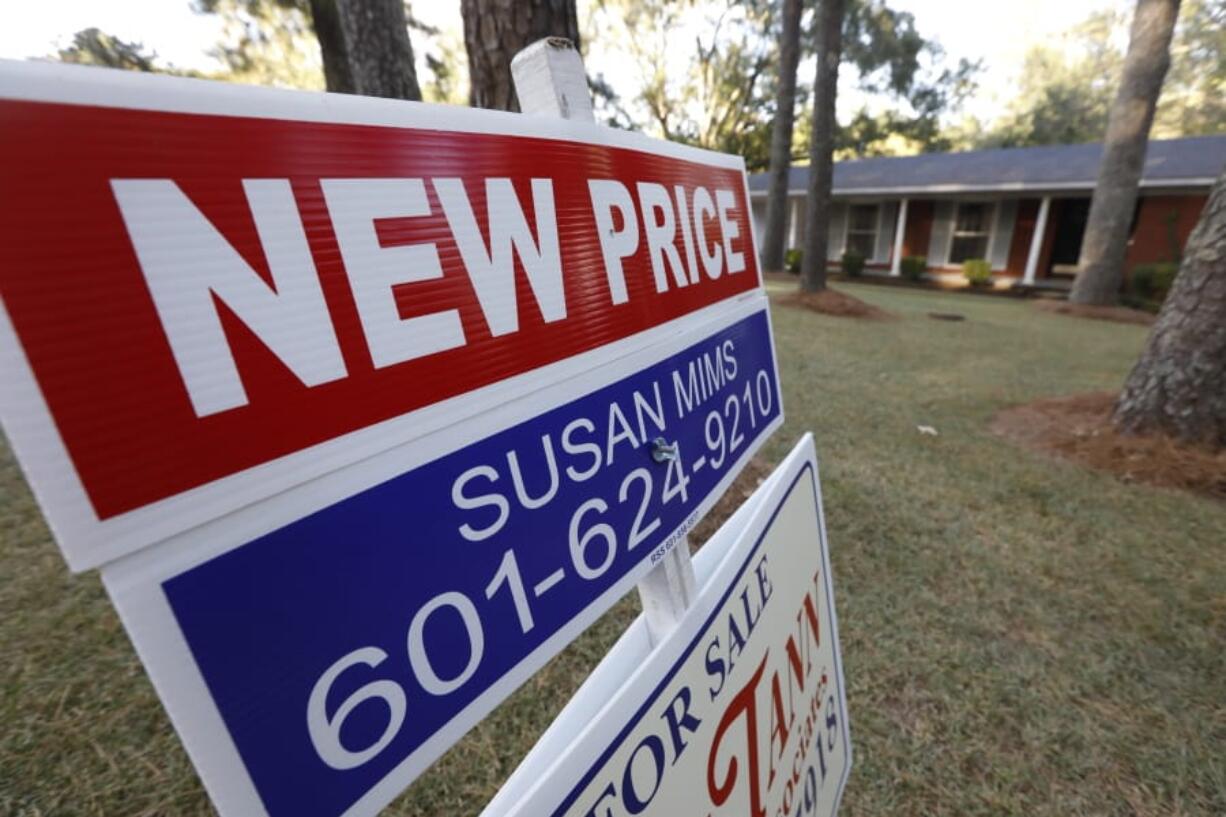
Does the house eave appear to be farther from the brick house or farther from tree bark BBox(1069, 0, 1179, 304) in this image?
tree bark BBox(1069, 0, 1179, 304)

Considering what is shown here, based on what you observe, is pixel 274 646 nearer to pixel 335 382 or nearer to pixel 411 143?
pixel 335 382

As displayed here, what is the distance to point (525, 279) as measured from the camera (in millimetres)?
701

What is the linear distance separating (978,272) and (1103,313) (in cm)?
569

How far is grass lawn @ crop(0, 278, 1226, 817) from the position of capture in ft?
5.64

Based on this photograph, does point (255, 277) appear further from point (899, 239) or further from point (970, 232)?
point (970, 232)

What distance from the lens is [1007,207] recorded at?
1698 cm

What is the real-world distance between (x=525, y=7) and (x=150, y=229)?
222 cm

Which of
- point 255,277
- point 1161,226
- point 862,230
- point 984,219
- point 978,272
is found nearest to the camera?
point 255,277

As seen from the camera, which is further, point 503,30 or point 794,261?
point 794,261

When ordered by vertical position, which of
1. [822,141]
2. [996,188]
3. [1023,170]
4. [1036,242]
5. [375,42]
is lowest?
[1036,242]

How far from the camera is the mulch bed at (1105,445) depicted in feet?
12.2

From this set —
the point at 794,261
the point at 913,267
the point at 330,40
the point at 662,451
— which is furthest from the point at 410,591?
the point at 913,267

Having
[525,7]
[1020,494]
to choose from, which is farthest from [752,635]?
[1020,494]

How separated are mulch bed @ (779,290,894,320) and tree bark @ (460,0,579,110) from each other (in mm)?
8807
